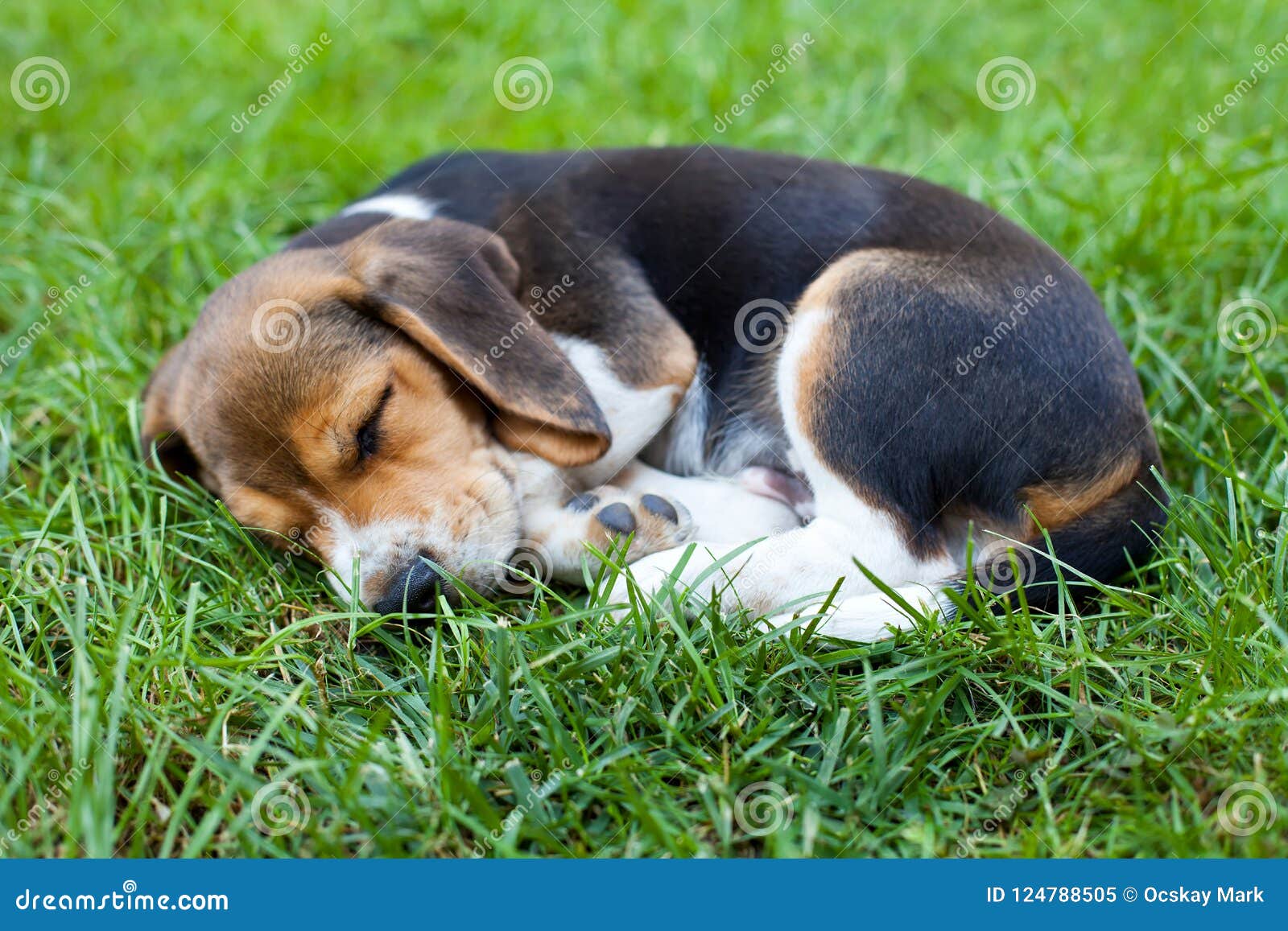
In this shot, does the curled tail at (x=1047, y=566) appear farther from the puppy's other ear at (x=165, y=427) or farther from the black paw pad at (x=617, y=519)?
the puppy's other ear at (x=165, y=427)

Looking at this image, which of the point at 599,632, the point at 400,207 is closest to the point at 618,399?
the point at 599,632

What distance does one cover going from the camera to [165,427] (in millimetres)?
3725

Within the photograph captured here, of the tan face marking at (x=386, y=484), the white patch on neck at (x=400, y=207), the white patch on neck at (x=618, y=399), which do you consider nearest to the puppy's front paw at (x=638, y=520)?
the white patch on neck at (x=618, y=399)

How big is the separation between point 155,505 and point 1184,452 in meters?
3.91

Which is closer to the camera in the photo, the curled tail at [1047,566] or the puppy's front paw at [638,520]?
the curled tail at [1047,566]

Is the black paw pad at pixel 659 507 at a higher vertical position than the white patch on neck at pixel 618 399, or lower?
lower

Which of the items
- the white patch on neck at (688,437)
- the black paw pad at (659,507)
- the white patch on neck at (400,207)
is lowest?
the black paw pad at (659,507)

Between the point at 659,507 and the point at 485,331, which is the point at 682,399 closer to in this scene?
the point at 659,507

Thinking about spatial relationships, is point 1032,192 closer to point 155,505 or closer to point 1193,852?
point 1193,852

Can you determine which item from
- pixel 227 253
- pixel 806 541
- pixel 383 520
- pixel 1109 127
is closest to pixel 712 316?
pixel 806 541

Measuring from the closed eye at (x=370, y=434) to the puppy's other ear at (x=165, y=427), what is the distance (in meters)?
0.81

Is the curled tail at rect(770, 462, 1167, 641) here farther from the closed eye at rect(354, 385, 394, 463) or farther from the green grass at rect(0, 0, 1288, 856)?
the closed eye at rect(354, 385, 394, 463)

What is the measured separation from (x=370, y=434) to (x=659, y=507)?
3.31 ft

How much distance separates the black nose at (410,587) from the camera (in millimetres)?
3170
